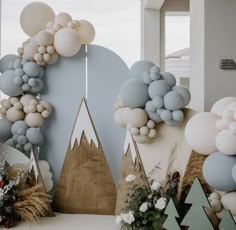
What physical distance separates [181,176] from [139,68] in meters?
0.66

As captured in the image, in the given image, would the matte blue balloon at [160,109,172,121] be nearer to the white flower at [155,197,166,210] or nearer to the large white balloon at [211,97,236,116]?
the large white balloon at [211,97,236,116]

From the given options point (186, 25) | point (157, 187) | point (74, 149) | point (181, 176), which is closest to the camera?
point (157, 187)

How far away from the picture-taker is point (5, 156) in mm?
2650

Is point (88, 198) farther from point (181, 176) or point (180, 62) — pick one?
point (180, 62)

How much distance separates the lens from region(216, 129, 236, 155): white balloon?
64.6 inches

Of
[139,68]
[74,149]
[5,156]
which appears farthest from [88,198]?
[139,68]

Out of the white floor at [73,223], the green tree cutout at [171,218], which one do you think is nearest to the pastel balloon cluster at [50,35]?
the white floor at [73,223]

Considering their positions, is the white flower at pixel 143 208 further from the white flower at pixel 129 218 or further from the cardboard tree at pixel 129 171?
the cardboard tree at pixel 129 171

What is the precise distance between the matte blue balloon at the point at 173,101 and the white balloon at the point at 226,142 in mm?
519

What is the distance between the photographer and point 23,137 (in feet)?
8.82

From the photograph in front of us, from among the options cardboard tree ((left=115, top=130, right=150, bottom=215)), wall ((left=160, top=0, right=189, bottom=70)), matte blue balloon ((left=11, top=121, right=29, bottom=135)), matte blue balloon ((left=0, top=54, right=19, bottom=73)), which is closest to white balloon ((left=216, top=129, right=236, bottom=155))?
cardboard tree ((left=115, top=130, right=150, bottom=215))

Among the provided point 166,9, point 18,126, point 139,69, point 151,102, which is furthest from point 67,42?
point 166,9

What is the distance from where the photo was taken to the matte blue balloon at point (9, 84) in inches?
105

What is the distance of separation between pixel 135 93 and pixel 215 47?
1.56ft
